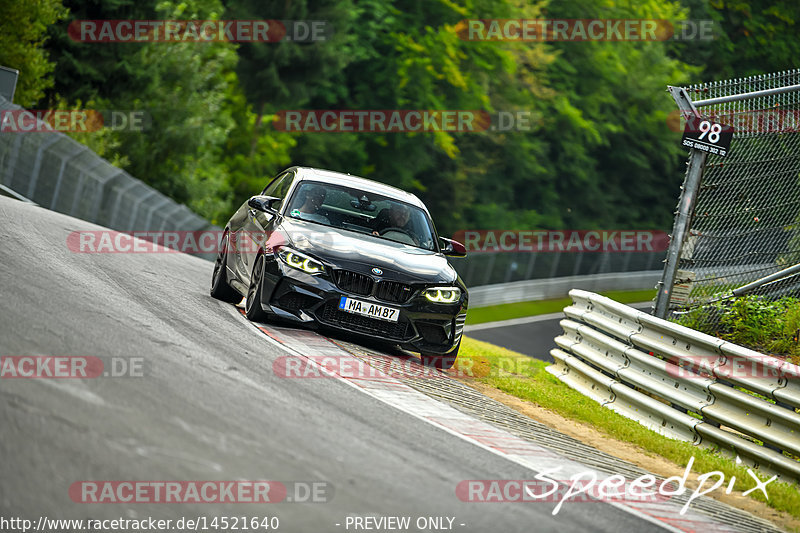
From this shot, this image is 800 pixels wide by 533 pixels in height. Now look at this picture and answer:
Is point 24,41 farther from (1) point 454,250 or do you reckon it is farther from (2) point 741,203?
(2) point 741,203

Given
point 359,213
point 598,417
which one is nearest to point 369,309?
point 359,213

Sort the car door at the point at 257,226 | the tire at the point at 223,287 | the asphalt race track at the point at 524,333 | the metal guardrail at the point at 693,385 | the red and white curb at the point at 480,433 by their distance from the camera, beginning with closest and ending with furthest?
the red and white curb at the point at 480,433 → the metal guardrail at the point at 693,385 → the car door at the point at 257,226 → the tire at the point at 223,287 → the asphalt race track at the point at 524,333

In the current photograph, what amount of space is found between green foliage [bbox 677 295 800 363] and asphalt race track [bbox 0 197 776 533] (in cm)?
491

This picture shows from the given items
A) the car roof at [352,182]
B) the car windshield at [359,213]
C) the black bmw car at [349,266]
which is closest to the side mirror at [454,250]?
the black bmw car at [349,266]

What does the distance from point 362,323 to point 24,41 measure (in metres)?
22.9

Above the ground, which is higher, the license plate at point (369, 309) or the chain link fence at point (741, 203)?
the chain link fence at point (741, 203)

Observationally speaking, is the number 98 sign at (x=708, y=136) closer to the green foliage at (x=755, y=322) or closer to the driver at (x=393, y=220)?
the green foliage at (x=755, y=322)

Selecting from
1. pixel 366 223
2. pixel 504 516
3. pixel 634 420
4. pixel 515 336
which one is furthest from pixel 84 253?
pixel 515 336

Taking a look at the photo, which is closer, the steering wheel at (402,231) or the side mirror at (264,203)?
the side mirror at (264,203)

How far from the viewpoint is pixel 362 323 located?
10086 mm

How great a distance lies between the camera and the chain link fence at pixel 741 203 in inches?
435

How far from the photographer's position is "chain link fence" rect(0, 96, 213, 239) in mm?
20562

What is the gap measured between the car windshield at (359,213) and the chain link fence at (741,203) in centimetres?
276

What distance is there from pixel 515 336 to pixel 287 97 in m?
25.6
